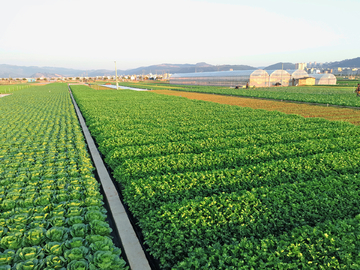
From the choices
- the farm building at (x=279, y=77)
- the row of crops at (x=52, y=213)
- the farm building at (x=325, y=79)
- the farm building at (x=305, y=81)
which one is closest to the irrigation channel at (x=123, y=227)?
the row of crops at (x=52, y=213)

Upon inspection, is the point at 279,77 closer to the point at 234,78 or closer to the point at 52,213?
the point at 234,78

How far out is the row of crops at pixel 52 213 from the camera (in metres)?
4.57

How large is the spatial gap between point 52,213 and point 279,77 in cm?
6333

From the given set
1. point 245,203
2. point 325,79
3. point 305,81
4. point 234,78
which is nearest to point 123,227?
point 245,203

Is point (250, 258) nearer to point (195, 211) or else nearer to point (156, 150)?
point (195, 211)

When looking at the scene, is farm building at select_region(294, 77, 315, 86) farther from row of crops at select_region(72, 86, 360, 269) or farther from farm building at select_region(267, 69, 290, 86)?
row of crops at select_region(72, 86, 360, 269)

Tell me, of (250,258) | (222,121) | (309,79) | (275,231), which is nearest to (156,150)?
(275,231)

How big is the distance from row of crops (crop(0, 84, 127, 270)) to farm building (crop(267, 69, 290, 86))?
57178mm

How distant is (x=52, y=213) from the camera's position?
5.98 m

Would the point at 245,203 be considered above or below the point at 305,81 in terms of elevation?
below

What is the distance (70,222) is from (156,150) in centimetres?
473

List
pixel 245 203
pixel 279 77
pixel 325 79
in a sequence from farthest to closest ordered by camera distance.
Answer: pixel 325 79
pixel 279 77
pixel 245 203

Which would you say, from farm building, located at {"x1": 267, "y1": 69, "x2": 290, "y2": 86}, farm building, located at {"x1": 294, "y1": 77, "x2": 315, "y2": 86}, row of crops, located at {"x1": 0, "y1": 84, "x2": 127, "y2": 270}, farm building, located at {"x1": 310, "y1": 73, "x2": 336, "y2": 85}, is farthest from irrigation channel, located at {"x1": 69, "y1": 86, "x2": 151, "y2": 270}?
farm building, located at {"x1": 310, "y1": 73, "x2": 336, "y2": 85}

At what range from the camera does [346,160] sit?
28.1 feet
